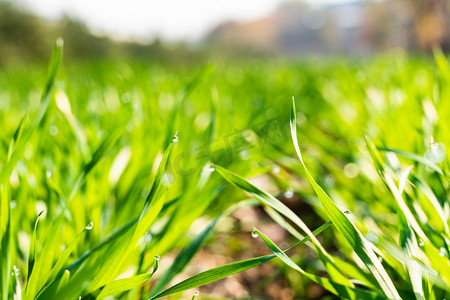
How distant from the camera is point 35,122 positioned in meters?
0.58

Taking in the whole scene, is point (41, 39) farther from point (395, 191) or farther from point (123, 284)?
point (395, 191)

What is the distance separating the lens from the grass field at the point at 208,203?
0.46 metres

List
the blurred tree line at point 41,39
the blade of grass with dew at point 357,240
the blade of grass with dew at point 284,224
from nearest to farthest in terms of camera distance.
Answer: the blade of grass with dew at point 357,240 < the blade of grass with dew at point 284,224 < the blurred tree line at point 41,39

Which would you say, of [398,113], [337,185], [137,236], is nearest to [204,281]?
[137,236]

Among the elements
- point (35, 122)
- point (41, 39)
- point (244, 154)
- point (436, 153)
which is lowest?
point (244, 154)

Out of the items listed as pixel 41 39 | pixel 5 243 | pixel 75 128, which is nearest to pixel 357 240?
pixel 5 243

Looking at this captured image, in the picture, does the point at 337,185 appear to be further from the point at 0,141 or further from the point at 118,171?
the point at 0,141

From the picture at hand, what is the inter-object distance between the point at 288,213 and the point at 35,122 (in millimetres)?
386

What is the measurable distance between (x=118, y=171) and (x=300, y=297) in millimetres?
478

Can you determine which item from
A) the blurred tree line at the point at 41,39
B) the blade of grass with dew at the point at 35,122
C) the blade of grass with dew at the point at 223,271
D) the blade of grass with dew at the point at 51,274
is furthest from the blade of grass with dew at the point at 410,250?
the blurred tree line at the point at 41,39

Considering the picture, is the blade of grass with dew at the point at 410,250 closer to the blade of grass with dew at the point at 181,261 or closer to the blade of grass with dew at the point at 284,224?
the blade of grass with dew at the point at 284,224

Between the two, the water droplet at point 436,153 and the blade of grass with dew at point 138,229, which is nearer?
the blade of grass with dew at point 138,229

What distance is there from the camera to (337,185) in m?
1.04

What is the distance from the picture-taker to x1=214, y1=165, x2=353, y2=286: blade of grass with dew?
45cm
